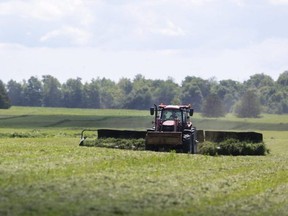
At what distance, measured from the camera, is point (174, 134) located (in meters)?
36.1

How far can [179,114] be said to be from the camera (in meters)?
39.2

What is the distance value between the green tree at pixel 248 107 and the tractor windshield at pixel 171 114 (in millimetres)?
118661

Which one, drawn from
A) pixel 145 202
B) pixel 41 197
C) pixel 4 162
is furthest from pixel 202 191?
pixel 4 162

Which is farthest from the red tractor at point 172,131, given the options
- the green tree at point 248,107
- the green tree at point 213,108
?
the green tree at point 248,107

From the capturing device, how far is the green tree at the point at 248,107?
15975 cm

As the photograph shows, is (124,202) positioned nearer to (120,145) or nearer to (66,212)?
(66,212)

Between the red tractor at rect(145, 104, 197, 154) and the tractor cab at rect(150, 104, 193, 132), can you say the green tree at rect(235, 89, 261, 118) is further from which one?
the red tractor at rect(145, 104, 197, 154)

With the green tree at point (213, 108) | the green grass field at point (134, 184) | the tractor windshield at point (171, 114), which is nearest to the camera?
the green grass field at point (134, 184)

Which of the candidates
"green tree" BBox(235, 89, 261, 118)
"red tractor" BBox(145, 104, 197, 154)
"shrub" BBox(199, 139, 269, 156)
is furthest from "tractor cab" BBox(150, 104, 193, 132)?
"green tree" BBox(235, 89, 261, 118)

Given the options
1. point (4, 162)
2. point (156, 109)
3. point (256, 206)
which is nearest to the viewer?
point (256, 206)

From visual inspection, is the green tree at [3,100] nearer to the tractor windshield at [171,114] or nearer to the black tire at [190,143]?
the tractor windshield at [171,114]

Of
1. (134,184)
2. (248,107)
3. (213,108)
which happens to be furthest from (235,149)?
(248,107)

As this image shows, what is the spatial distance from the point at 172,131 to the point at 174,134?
2064 millimetres

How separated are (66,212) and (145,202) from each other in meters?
2.48
